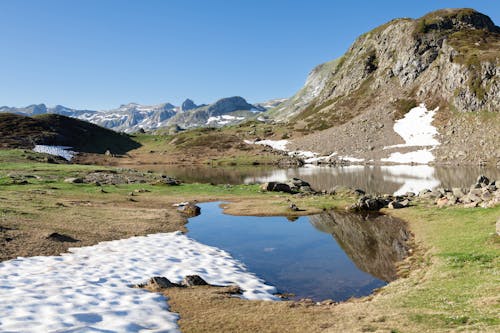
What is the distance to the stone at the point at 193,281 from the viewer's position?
68.5ft

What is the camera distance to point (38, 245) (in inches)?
1008

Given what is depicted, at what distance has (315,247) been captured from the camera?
105 feet

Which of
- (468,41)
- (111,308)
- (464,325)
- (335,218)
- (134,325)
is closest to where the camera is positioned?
(464,325)

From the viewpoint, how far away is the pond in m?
23.3

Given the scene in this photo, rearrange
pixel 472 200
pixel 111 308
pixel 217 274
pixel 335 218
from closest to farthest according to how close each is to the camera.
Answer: pixel 111 308 → pixel 217 274 → pixel 472 200 → pixel 335 218

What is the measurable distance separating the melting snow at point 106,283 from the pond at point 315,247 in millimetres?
2370

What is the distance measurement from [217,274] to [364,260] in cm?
1174

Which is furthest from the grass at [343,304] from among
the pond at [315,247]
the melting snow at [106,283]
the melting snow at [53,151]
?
the melting snow at [53,151]

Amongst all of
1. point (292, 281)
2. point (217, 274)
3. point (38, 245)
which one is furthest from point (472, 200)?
point (38, 245)

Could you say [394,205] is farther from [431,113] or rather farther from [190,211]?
[431,113]

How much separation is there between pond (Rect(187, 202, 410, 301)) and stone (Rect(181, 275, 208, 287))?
14.9ft

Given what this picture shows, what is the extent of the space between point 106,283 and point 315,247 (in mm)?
18100

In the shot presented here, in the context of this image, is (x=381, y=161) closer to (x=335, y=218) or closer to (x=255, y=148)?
(x=255, y=148)

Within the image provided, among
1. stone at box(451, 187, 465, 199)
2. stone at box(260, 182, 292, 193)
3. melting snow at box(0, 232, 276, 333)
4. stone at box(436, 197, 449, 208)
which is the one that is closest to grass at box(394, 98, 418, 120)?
stone at box(260, 182, 292, 193)
